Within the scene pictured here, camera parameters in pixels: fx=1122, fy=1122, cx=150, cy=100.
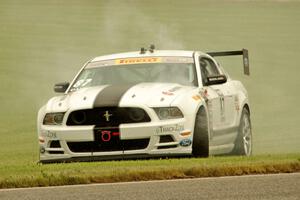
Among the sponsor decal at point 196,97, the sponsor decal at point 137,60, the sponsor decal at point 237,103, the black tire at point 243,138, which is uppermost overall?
the sponsor decal at point 137,60

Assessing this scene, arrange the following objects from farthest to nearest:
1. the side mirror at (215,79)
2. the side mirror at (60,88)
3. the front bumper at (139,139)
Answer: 1. the side mirror at (60,88)
2. the side mirror at (215,79)
3. the front bumper at (139,139)

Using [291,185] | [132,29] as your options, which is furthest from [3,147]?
[132,29]

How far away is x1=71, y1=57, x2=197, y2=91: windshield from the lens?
12812 mm

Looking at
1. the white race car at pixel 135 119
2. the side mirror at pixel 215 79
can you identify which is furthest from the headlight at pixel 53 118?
the side mirror at pixel 215 79

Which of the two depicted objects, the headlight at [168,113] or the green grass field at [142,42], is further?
the green grass field at [142,42]

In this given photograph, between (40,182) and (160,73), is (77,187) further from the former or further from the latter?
(160,73)

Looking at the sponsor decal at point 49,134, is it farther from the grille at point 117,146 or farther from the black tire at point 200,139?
the black tire at point 200,139

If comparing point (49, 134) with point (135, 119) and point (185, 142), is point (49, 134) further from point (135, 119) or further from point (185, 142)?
point (185, 142)

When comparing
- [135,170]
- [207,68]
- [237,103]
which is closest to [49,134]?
[135,170]

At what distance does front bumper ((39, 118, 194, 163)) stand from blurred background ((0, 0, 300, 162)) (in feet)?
18.6

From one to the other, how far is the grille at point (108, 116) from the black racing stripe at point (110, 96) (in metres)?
0.05

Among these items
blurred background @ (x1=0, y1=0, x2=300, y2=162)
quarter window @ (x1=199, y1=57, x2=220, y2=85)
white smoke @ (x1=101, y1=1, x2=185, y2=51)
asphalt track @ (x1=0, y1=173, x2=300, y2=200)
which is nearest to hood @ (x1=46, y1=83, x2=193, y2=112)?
quarter window @ (x1=199, y1=57, x2=220, y2=85)

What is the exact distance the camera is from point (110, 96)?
1180 centimetres

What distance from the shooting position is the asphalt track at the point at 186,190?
27.0 ft
